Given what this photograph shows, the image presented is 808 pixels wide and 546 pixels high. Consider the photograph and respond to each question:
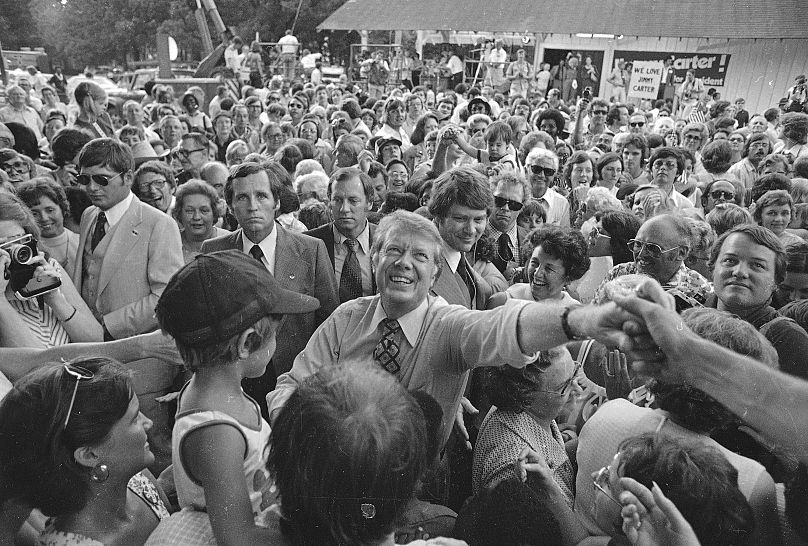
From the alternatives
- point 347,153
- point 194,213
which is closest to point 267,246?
point 194,213

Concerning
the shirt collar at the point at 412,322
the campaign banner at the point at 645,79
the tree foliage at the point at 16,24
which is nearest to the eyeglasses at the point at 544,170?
the shirt collar at the point at 412,322

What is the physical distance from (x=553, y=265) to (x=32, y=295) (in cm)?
243

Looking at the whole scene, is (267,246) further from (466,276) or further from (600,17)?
(600,17)

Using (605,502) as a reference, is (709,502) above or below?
above

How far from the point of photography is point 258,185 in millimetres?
3389

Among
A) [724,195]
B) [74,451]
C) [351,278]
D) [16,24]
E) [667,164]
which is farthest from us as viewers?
[16,24]

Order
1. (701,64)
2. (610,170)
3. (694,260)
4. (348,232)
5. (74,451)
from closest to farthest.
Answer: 1. (74,451)
2. (348,232)
3. (694,260)
4. (610,170)
5. (701,64)

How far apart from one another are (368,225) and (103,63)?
3431 centimetres

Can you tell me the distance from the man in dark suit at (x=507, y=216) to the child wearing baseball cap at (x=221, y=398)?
2669 millimetres

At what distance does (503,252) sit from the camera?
4.27 metres

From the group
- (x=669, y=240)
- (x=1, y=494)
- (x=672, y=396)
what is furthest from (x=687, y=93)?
(x=1, y=494)

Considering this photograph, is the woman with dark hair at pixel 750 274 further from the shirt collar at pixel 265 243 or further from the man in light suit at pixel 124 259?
the man in light suit at pixel 124 259

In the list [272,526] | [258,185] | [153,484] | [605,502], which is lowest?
[153,484]

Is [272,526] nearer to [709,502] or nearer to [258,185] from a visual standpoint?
[709,502]
